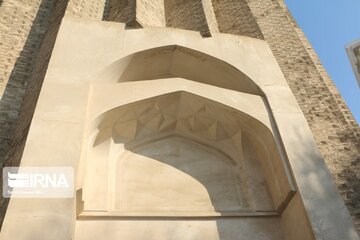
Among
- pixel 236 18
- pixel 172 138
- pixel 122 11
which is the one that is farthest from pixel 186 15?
pixel 172 138

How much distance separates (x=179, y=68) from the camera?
552cm

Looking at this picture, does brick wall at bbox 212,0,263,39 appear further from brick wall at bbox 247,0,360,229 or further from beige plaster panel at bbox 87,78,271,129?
beige plaster panel at bbox 87,78,271,129

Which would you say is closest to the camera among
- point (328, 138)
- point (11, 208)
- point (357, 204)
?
point (11, 208)

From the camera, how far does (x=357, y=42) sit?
4715mm

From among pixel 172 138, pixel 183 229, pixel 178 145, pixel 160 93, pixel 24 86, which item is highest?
pixel 24 86

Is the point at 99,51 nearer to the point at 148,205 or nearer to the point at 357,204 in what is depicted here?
the point at 148,205

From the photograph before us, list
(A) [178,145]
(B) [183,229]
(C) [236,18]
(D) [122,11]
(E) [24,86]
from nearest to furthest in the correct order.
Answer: (B) [183,229]
(A) [178,145]
(E) [24,86]
(D) [122,11]
(C) [236,18]

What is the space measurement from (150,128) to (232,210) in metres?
1.66

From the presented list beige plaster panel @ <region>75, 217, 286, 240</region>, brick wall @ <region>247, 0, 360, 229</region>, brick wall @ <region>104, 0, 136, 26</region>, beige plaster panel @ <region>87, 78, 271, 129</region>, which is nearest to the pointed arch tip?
beige plaster panel @ <region>87, 78, 271, 129</region>

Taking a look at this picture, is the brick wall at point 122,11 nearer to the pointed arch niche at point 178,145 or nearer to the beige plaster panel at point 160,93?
the pointed arch niche at point 178,145

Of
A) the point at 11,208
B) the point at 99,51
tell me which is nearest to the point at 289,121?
the point at 99,51

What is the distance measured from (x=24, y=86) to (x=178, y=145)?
2751 mm

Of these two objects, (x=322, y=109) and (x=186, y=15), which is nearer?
(x=322, y=109)

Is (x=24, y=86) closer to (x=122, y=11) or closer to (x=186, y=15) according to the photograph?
(x=122, y=11)
